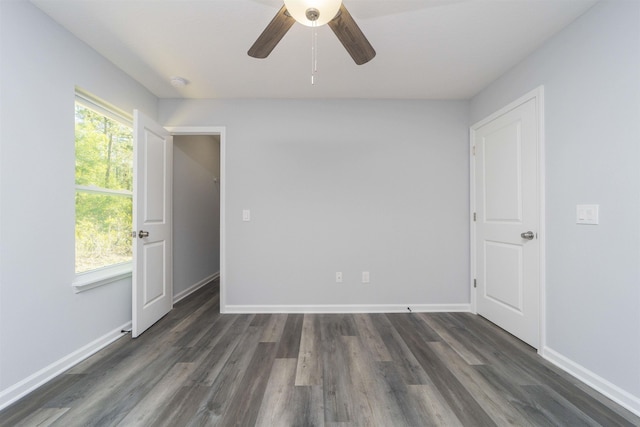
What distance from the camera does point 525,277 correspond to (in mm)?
2178

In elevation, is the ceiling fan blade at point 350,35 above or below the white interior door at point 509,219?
above

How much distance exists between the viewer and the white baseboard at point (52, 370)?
1.46m

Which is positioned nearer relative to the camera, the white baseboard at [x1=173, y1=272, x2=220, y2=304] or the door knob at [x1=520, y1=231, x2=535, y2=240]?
the door knob at [x1=520, y1=231, x2=535, y2=240]

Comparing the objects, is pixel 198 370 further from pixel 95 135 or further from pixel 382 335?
pixel 95 135

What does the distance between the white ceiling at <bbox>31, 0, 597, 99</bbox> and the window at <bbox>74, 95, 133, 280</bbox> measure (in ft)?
1.71

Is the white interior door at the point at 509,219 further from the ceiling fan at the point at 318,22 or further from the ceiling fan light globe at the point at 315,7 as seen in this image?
the ceiling fan light globe at the point at 315,7

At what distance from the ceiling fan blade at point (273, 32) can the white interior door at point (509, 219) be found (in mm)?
2014

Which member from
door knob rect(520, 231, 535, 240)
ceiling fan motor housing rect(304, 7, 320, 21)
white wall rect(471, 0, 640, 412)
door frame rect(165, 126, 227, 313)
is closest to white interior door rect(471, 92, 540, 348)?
door knob rect(520, 231, 535, 240)

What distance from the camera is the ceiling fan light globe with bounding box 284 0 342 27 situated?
115cm

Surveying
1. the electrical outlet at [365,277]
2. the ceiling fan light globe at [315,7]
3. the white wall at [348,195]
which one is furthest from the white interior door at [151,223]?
the electrical outlet at [365,277]

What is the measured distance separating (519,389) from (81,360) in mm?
2998

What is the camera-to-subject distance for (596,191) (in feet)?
5.31

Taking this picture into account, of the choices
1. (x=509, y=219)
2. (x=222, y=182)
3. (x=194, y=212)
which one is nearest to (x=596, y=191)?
(x=509, y=219)

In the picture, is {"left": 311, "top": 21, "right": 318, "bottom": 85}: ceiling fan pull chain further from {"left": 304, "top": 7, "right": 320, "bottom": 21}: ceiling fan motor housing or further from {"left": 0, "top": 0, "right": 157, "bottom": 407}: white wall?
{"left": 0, "top": 0, "right": 157, "bottom": 407}: white wall
